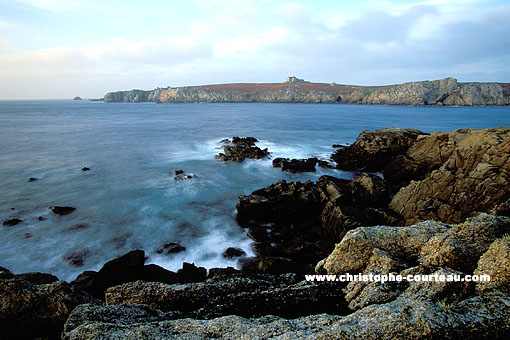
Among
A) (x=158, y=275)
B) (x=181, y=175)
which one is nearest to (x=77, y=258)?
(x=158, y=275)

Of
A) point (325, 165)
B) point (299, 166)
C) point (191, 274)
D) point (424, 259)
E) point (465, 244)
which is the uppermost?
point (465, 244)

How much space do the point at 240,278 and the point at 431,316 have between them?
4.80 metres

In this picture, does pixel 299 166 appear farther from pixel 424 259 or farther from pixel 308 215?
pixel 424 259

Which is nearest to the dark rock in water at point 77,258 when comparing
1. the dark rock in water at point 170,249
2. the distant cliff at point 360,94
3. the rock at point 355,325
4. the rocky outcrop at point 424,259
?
the dark rock in water at point 170,249

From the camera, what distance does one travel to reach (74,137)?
1724 inches

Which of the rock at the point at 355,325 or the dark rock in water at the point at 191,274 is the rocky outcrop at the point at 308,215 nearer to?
the dark rock in water at the point at 191,274

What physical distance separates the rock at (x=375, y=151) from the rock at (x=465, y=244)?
19.9m

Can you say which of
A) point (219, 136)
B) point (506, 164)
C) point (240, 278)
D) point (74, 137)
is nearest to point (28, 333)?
point (240, 278)

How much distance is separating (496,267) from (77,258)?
1514cm

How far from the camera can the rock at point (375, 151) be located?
84.2ft

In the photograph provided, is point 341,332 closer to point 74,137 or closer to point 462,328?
point 462,328

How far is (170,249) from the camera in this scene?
1288cm

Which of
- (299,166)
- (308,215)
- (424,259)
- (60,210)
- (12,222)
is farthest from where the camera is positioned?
(299,166)

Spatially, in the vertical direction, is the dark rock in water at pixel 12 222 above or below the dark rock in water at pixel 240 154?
below
